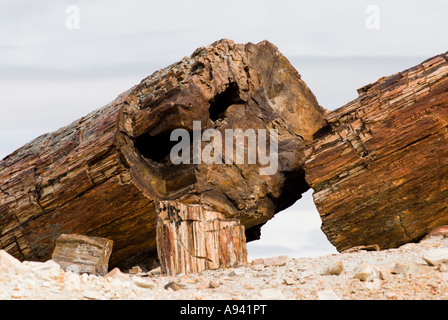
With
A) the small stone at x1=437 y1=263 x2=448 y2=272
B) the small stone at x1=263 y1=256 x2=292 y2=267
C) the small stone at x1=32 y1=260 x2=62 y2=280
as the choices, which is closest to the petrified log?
the small stone at x1=263 y1=256 x2=292 y2=267

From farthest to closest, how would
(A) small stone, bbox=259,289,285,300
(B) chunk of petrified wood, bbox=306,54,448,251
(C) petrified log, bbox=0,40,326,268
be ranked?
(C) petrified log, bbox=0,40,326,268, (B) chunk of petrified wood, bbox=306,54,448,251, (A) small stone, bbox=259,289,285,300

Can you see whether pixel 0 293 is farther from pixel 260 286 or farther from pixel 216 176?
pixel 216 176

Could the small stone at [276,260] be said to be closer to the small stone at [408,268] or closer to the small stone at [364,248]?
the small stone at [364,248]

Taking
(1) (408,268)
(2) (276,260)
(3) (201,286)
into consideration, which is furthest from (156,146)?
(1) (408,268)

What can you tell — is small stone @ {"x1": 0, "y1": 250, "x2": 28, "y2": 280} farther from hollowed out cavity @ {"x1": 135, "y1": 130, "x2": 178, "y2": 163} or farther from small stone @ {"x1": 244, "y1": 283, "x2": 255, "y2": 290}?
hollowed out cavity @ {"x1": 135, "y1": 130, "x2": 178, "y2": 163}

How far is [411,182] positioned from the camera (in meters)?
9.30

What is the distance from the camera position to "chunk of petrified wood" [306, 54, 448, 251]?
9.30 m

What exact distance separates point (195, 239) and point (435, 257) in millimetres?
3227

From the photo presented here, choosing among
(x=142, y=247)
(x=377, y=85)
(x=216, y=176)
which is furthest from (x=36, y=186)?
(x=377, y=85)

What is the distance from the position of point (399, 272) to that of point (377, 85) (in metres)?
4.43

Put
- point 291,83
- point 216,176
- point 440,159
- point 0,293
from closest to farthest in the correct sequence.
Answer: point 0,293 → point 440,159 → point 216,176 → point 291,83

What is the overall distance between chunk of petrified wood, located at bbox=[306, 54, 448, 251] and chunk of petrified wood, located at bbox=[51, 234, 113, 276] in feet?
11.9

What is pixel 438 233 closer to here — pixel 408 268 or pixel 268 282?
pixel 408 268

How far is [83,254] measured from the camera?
809 centimetres
